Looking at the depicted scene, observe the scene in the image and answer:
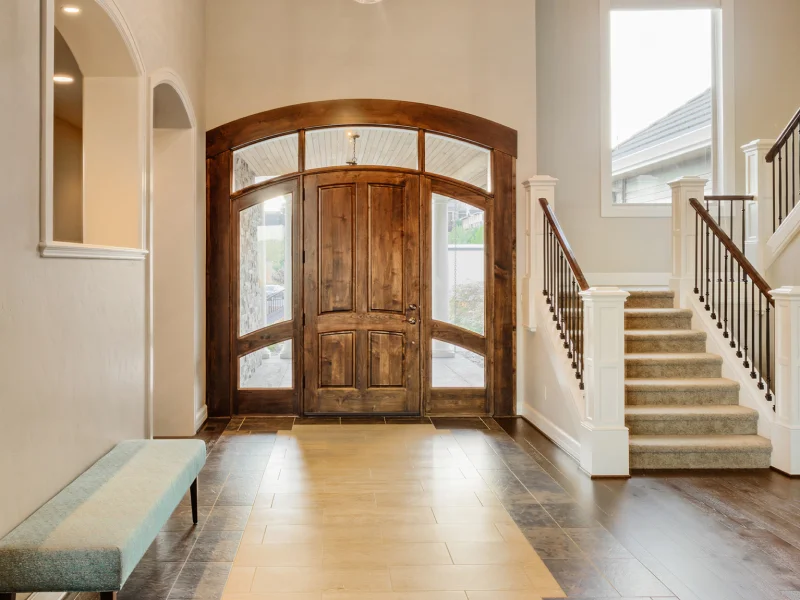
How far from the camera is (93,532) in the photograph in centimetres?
238

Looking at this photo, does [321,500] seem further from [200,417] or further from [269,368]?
[269,368]

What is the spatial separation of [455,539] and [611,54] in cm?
625

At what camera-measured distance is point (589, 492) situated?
14.2ft

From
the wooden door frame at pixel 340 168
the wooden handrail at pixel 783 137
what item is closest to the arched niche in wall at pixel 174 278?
the wooden door frame at pixel 340 168

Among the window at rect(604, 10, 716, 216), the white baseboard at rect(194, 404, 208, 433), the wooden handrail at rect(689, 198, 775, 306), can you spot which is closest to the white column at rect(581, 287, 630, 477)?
the wooden handrail at rect(689, 198, 775, 306)

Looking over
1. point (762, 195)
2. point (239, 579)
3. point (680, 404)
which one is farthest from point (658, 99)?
point (239, 579)

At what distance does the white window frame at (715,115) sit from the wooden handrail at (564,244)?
1.73m

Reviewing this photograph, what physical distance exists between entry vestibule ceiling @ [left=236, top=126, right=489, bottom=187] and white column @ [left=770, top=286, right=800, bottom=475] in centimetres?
295

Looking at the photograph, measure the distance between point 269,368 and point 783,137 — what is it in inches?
202

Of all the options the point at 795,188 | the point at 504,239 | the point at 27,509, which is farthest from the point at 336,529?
the point at 795,188

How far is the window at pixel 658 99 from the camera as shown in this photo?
25.8 feet

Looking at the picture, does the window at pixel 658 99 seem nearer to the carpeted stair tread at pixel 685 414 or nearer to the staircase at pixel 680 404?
the staircase at pixel 680 404

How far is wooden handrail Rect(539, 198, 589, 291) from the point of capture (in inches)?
199

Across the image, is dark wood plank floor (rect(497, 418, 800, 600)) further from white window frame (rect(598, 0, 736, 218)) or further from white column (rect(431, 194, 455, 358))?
white window frame (rect(598, 0, 736, 218))
